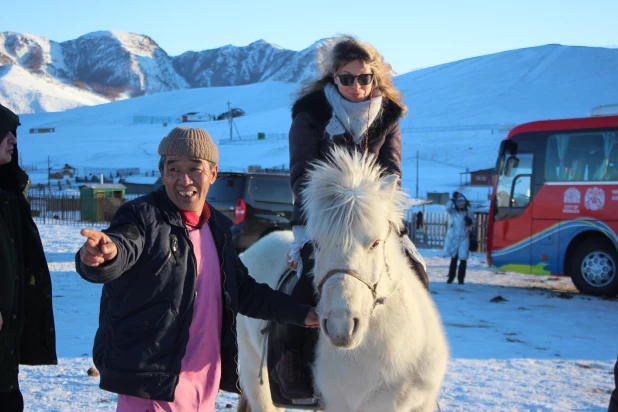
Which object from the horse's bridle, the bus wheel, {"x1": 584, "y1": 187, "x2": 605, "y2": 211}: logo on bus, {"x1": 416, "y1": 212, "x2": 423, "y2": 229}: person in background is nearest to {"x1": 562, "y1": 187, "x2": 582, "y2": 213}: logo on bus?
{"x1": 584, "y1": 187, "x2": 605, "y2": 211}: logo on bus

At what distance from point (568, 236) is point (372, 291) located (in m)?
9.83

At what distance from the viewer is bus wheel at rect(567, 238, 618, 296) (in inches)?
429

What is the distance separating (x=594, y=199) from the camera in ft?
36.3

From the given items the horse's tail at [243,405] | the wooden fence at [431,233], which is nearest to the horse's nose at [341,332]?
the horse's tail at [243,405]

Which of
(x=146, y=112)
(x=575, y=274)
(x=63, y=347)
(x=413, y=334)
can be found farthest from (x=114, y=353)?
(x=146, y=112)

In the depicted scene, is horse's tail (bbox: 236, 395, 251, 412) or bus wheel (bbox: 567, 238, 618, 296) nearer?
horse's tail (bbox: 236, 395, 251, 412)

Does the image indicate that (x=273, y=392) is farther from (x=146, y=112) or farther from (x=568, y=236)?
(x=146, y=112)

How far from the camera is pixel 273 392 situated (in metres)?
3.69

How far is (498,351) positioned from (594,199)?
5.66 metres

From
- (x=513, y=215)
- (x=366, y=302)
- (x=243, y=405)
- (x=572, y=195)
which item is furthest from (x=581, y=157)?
(x=366, y=302)

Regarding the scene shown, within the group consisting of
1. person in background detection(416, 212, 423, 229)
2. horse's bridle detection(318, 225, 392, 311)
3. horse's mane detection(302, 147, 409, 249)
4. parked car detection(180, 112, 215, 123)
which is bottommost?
person in background detection(416, 212, 423, 229)

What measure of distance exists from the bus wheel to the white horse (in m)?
8.83

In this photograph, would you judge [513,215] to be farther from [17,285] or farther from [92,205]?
[92,205]

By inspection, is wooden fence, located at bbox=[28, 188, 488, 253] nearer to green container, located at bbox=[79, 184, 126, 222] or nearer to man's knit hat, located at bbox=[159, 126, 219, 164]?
green container, located at bbox=[79, 184, 126, 222]
